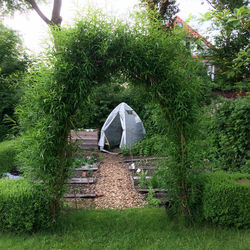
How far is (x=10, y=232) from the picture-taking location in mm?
2875

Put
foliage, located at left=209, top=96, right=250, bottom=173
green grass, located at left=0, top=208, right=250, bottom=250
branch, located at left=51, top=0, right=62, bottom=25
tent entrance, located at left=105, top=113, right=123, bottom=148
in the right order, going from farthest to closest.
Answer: branch, located at left=51, top=0, right=62, bottom=25, tent entrance, located at left=105, top=113, right=123, bottom=148, foliage, located at left=209, top=96, right=250, bottom=173, green grass, located at left=0, top=208, right=250, bottom=250

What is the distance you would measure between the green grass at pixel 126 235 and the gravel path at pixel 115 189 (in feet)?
3.08

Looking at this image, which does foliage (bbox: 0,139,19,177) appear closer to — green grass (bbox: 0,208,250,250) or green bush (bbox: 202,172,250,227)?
green grass (bbox: 0,208,250,250)

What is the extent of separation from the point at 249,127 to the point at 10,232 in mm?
4531

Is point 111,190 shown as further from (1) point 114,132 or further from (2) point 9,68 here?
(2) point 9,68

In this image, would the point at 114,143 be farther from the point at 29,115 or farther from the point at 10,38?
the point at 29,115

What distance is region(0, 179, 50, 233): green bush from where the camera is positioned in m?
2.79

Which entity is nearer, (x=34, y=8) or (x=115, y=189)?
(x=115, y=189)

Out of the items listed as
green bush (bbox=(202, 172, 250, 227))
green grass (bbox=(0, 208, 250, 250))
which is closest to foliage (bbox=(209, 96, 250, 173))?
green bush (bbox=(202, 172, 250, 227))

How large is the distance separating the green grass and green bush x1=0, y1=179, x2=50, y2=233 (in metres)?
0.13

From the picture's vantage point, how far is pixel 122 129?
353 inches

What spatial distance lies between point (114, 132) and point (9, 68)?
15.0ft

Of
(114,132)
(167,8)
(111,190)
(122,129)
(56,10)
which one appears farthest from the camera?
(167,8)

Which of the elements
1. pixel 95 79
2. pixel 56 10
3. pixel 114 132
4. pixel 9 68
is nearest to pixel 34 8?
pixel 56 10
